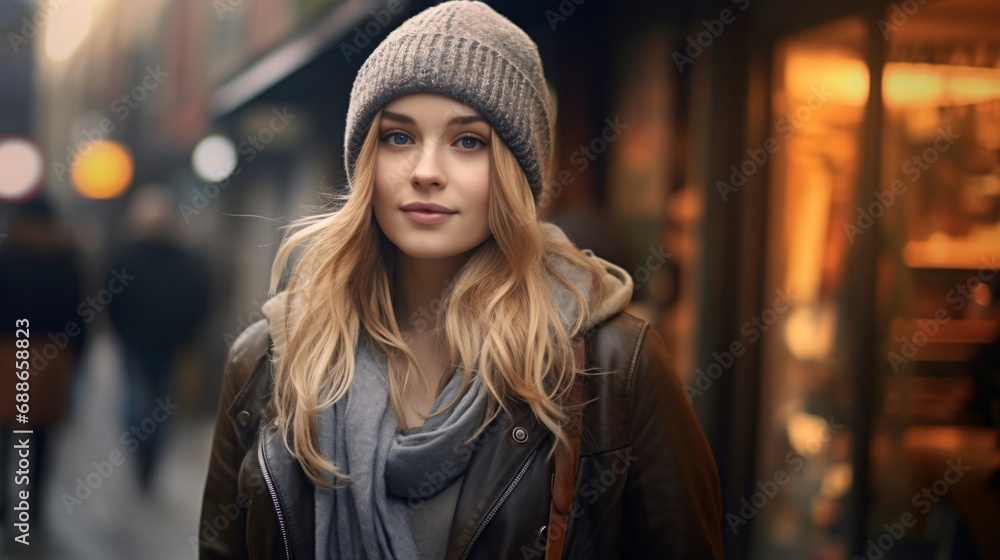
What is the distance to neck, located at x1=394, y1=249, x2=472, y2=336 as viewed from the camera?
7.06ft

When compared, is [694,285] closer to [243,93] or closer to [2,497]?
[243,93]

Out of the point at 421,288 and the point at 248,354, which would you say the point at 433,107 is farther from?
the point at 248,354

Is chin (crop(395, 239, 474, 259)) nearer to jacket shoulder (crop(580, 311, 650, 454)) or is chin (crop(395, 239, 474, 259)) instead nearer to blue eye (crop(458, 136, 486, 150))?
blue eye (crop(458, 136, 486, 150))

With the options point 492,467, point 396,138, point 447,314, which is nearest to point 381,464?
point 492,467

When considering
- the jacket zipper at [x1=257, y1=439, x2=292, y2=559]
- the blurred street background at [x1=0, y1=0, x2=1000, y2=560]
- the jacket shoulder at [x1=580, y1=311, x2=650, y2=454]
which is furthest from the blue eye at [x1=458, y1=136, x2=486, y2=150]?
the blurred street background at [x1=0, y1=0, x2=1000, y2=560]

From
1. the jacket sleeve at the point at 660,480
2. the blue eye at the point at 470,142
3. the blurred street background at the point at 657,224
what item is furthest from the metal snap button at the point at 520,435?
the blurred street background at the point at 657,224

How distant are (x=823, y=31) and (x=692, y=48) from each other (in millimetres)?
617

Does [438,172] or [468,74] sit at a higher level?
[468,74]

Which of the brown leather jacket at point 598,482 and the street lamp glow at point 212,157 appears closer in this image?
the brown leather jacket at point 598,482

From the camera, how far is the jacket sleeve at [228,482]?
217cm

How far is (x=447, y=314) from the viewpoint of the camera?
2.07 meters

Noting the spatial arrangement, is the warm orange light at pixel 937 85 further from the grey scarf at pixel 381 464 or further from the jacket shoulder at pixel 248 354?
the jacket shoulder at pixel 248 354

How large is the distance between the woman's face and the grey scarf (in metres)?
0.32

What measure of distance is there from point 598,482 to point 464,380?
14.4 inches
